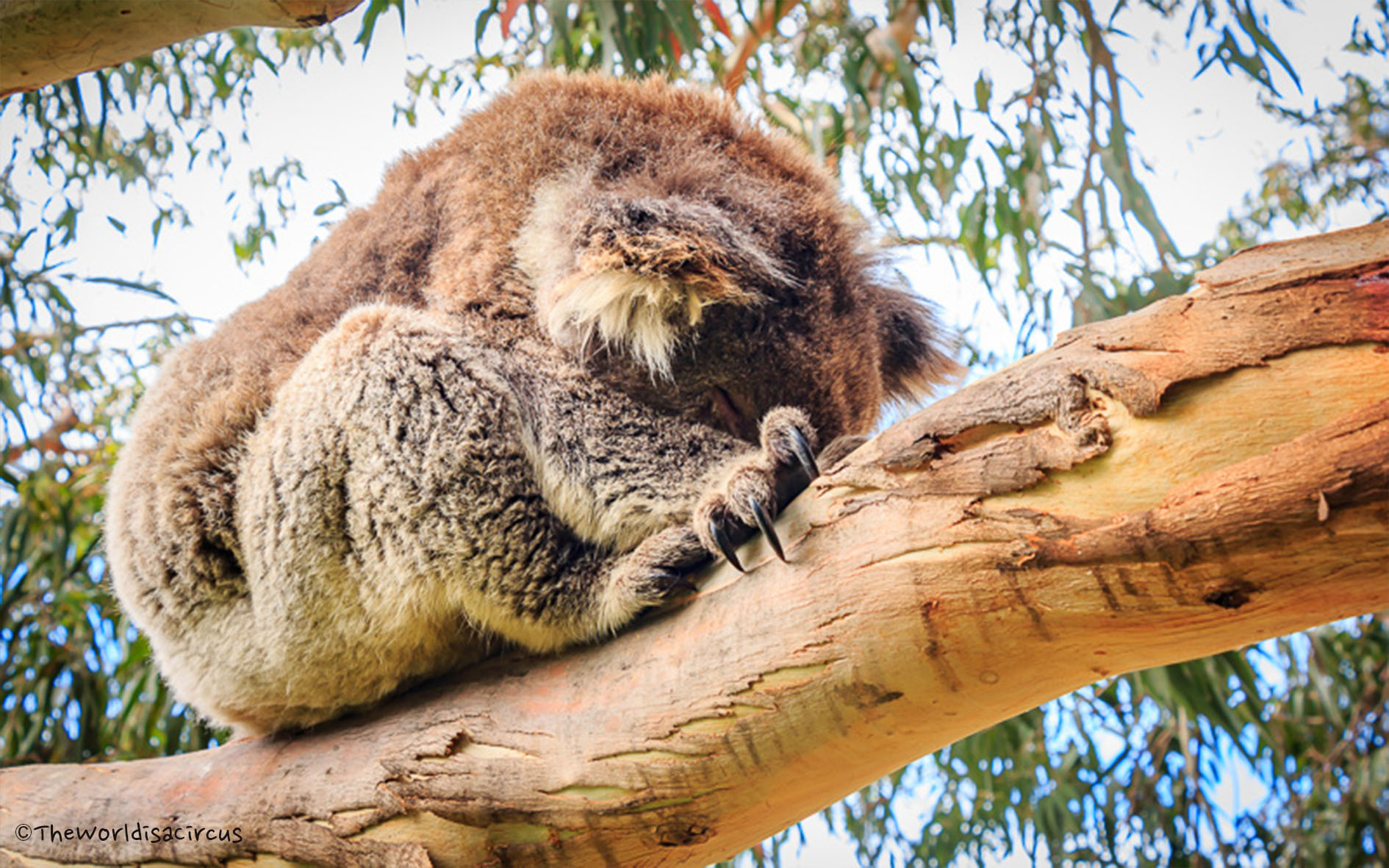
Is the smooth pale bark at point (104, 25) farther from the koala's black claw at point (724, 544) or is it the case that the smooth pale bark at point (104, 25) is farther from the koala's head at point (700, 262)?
the koala's black claw at point (724, 544)

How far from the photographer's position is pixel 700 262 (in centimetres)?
153

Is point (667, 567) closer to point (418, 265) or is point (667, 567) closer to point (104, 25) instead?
point (418, 265)

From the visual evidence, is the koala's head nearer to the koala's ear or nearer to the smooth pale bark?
the koala's ear

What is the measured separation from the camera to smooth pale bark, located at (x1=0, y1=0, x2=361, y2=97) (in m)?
1.59

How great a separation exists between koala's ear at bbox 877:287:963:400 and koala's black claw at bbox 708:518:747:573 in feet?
2.83

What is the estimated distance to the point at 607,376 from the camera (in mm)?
1699

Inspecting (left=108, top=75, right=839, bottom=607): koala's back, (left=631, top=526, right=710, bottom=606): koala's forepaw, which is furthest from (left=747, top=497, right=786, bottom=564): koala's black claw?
(left=108, top=75, right=839, bottom=607): koala's back

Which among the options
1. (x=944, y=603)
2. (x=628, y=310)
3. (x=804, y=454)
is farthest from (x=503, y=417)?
(x=944, y=603)

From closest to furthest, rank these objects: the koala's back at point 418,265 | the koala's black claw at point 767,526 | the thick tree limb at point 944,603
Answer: the thick tree limb at point 944,603 < the koala's black claw at point 767,526 < the koala's back at point 418,265

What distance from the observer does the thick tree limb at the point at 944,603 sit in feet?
3.13

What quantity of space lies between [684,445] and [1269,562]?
90cm

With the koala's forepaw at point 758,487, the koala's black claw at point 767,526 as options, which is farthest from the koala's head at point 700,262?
the koala's black claw at point 767,526

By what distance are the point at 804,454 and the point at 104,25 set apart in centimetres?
136

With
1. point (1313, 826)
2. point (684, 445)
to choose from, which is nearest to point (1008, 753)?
point (1313, 826)
